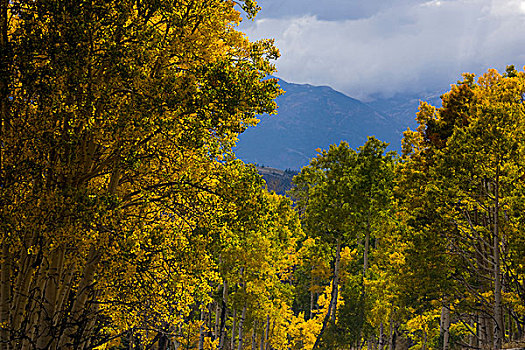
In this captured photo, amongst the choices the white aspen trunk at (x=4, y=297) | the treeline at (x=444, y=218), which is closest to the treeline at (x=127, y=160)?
the white aspen trunk at (x=4, y=297)

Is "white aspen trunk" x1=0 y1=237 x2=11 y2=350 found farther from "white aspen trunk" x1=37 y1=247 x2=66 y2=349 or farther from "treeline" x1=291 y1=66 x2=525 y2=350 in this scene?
"treeline" x1=291 y1=66 x2=525 y2=350

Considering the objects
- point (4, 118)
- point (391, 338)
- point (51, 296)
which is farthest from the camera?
point (391, 338)

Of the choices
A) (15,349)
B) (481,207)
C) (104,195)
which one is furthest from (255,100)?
(481,207)

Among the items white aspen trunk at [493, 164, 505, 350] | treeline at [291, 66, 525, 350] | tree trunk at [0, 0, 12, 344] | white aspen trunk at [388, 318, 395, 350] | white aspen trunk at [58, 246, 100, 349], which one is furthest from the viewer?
white aspen trunk at [388, 318, 395, 350]

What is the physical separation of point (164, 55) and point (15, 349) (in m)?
6.21

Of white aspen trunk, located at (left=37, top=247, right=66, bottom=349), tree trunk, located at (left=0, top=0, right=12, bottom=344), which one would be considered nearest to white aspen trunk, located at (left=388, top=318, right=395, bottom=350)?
white aspen trunk, located at (left=37, top=247, right=66, bottom=349)

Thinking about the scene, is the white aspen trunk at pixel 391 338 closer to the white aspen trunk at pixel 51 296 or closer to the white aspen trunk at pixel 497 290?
the white aspen trunk at pixel 497 290

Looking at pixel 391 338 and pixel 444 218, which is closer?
pixel 444 218

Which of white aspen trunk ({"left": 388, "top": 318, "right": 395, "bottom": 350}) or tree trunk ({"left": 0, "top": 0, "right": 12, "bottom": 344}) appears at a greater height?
tree trunk ({"left": 0, "top": 0, "right": 12, "bottom": 344})

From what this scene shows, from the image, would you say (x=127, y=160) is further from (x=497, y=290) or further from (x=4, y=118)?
(x=497, y=290)

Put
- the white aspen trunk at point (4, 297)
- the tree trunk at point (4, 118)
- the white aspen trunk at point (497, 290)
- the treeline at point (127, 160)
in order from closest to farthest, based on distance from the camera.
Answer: the tree trunk at point (4, 118) < the treeline at point (127, 160) < the white aspen trunk at point (4, 297) < the white aspen trunk at point (497, 290)

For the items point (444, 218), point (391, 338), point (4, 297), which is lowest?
point (391, 338)

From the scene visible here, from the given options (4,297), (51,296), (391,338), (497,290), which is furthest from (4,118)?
(391,338)

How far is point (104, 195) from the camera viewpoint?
6.75m
